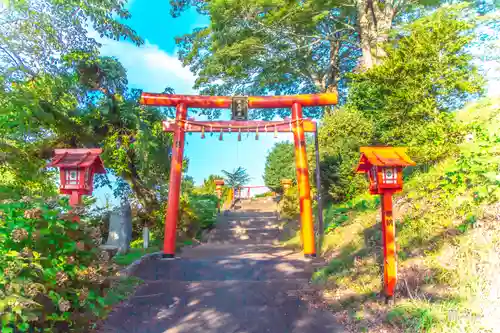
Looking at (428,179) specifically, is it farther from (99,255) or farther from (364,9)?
(364,9)

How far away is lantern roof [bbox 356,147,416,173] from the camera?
554 centimetres

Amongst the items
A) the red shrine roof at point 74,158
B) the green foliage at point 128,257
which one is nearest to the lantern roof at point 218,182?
the green foliage at point 128,257

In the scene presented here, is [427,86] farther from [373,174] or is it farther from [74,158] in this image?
[74,158]

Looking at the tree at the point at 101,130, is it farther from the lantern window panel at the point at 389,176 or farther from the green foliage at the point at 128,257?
the lantern window panel at the point at 389,176

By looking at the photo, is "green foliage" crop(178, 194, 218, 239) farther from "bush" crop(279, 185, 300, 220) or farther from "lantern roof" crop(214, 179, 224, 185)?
"lantern roof" crop(214, 179, 224, 185)

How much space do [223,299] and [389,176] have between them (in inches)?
136

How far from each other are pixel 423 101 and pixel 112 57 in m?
8.58

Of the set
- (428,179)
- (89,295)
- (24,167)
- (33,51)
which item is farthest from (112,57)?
(428,179)

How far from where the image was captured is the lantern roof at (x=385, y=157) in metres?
5.54

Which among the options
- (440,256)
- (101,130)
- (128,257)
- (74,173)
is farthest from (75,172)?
(440,256)

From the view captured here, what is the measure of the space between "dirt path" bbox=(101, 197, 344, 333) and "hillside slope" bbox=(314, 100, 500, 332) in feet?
2.07

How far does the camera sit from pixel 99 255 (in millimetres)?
4598

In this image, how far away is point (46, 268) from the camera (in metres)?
3.65

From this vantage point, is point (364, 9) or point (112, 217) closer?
point (112, 217)
